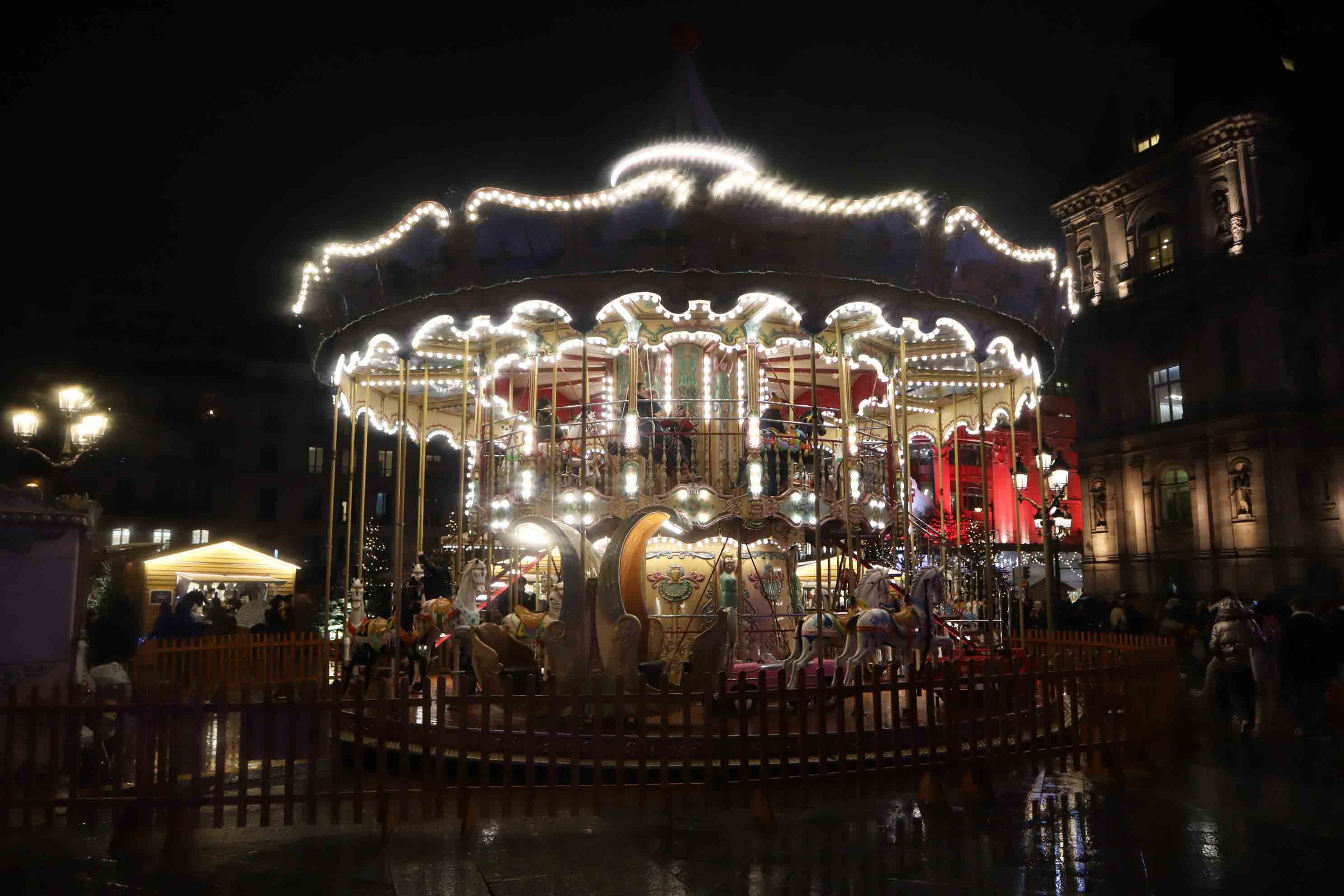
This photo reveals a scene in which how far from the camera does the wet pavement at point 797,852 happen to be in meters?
5.44

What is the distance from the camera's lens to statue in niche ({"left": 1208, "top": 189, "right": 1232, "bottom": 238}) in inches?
1236

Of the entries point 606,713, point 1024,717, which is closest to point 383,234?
point 606,713

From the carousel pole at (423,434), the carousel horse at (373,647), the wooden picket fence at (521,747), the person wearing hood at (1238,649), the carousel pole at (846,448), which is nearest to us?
the wooden picket fence at (521,747)

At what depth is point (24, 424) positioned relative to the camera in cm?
1223

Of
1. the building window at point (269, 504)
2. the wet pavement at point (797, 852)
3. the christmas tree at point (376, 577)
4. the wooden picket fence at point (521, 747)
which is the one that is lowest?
the wet pavement at point (797, 852)

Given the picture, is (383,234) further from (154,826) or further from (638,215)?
(154,826)

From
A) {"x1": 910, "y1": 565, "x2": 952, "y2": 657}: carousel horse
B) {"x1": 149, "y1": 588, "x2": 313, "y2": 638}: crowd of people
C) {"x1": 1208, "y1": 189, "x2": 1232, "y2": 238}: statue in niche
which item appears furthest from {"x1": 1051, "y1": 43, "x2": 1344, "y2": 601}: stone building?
{"x1": 149, "y1": 588, "x2": 313, "y2": 638}: crowd of people

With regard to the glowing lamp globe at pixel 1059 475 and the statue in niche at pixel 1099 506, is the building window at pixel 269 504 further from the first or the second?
the glowing lamp globe at pixel 1059 475

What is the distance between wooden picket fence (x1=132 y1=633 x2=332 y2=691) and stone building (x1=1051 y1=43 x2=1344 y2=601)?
90.1 ft

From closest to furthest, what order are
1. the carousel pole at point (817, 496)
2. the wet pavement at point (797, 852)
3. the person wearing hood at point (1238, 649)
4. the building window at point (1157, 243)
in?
the wet pavement at point (797, 852), the carousel pole at point (817, 496), the person wearing hood at point (1238, 649), the building window at point (1157, 243)

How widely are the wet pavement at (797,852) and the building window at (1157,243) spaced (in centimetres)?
3087

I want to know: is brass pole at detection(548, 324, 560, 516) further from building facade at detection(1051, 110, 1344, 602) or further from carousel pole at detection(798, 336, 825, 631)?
building facade at detection(1051, 110, 1344, 602)

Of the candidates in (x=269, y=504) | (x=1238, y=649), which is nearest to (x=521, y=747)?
(x=1238, y=649)

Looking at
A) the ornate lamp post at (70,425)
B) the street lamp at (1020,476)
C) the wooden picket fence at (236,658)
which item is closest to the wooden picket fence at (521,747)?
the wooden picket fence at (236,658)
